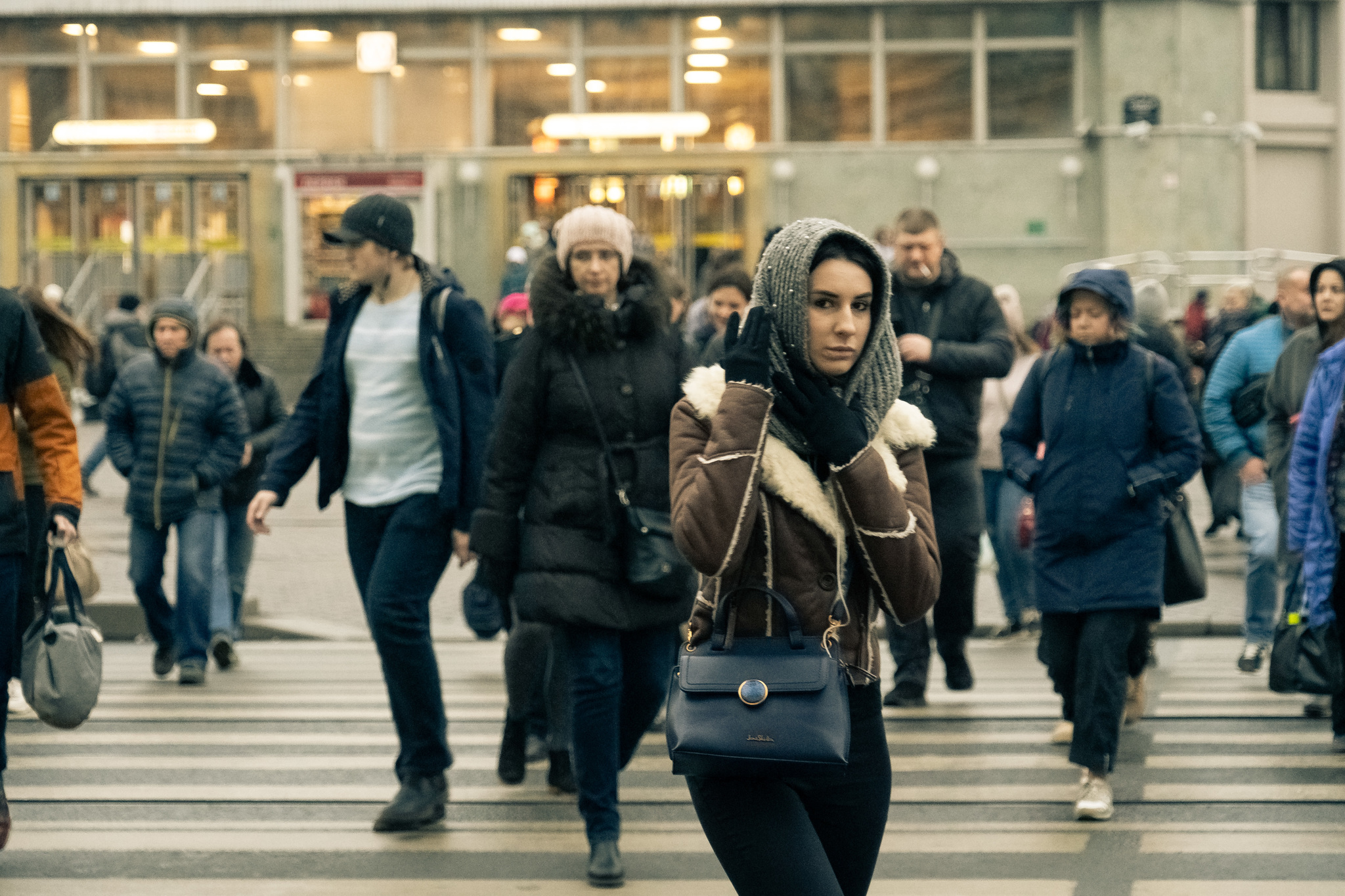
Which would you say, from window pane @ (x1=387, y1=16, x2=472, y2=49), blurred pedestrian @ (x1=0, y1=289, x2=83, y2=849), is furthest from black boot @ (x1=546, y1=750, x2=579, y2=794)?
window pane @ (x1=387, y1=16, x2=472, y2=49)

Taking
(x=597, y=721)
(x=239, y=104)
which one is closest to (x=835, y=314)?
(x=597, y=721)

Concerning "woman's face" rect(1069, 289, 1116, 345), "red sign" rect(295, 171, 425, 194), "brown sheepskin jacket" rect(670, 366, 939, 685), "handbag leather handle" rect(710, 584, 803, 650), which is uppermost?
"red sign" rect(295, 171, 425, 194)

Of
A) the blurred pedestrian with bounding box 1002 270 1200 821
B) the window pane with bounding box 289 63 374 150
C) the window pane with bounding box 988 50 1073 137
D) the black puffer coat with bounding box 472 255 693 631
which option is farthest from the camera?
the window pane with bounding box 289 63 374 150

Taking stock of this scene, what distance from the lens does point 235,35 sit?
3038 centimetres

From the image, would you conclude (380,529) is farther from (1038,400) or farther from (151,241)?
(151,241)

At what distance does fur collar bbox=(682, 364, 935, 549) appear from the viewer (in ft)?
10.1

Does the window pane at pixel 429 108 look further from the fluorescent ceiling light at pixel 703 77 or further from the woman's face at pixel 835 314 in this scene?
the woman's face at pixel 835 314

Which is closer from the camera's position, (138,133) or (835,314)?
(835,314)

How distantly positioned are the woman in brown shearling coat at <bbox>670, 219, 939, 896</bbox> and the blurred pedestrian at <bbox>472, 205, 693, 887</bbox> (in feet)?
6.05

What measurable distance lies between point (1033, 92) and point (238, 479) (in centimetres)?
2303

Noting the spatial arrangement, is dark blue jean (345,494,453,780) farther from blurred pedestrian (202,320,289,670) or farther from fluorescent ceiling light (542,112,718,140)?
fluorescent ceiling light (542,112,718,140)

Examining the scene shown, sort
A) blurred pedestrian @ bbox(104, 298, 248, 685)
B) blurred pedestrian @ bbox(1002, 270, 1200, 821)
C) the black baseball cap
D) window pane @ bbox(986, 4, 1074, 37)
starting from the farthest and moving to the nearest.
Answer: window pane @ bbox(986, 4, 1074, 37) → blurred pedestrian @ bbox(104, 298, 248, 685) → blurred pedestrian @ bbox(1002, 270, 1200, 821) → the black baseball cap

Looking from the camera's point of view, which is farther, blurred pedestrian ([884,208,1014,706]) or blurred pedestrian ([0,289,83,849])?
blurred pedestrian ([884,208,1014,706])

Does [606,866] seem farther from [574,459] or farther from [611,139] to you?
[611,139]
